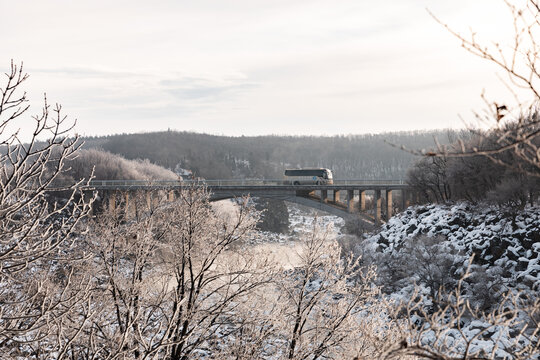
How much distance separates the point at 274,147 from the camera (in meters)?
182

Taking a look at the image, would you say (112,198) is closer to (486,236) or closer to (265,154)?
(486,236)

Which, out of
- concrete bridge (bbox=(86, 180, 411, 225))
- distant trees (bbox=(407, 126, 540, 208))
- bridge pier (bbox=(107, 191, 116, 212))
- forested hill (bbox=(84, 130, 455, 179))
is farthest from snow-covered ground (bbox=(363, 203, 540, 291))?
forested hill (bbox=(84, 130, 455, 179))

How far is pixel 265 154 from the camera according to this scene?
17000 cm

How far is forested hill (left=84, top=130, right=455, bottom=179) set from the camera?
14750cm

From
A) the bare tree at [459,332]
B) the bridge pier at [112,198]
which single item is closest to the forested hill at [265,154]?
the bridge pier at [112,198]

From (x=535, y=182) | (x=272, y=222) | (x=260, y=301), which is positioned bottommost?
(x=272, y=222)

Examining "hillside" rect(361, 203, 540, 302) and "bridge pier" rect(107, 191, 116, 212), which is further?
"bridge pier" rect(107, 191, 116, 212)

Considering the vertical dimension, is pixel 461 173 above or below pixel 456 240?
above

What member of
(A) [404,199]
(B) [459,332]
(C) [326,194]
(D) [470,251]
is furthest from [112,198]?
(B) [459,332]

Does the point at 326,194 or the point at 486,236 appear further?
the point at 326,194

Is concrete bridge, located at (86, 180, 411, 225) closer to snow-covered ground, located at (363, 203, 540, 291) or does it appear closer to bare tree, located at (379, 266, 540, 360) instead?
snow-covered ground, located at (363, 203, 540, 291)

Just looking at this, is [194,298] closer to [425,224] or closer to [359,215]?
[425,224]

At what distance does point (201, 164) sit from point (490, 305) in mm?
123900

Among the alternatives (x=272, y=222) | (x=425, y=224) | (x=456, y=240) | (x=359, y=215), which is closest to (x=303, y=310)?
(x=456, y=240)
